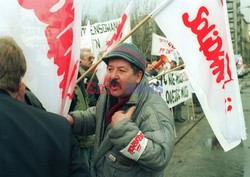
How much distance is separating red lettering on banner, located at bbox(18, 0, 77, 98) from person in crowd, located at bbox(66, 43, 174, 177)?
0.88 ft

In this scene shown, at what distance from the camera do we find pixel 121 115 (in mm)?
1955

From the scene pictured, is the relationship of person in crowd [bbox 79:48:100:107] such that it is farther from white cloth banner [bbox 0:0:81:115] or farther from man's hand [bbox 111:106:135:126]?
man's hand [bbox 111:106:135:126]

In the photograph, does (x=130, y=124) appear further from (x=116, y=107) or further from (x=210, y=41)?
(x=210, y=41)

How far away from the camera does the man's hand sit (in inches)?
75.7

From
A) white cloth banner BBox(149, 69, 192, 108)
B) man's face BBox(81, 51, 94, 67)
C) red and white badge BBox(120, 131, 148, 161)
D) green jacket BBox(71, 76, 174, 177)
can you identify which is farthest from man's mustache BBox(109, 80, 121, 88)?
white cloth banner BBox(149, 69, 192, 108)

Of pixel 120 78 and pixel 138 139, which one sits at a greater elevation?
pixel 120 78

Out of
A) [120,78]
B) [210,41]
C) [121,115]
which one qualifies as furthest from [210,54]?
[121,115]

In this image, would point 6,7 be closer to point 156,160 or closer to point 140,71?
point 140,71

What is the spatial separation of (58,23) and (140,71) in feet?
1.91

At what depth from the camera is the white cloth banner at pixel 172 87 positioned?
7285 mm

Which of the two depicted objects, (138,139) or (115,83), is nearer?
(138,139)

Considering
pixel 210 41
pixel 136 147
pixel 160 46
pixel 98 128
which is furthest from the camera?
pixel 160 46

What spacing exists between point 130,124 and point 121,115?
124mm

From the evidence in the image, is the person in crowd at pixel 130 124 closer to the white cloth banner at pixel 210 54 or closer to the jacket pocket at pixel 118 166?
the jacket pocket at pixel 118 166
